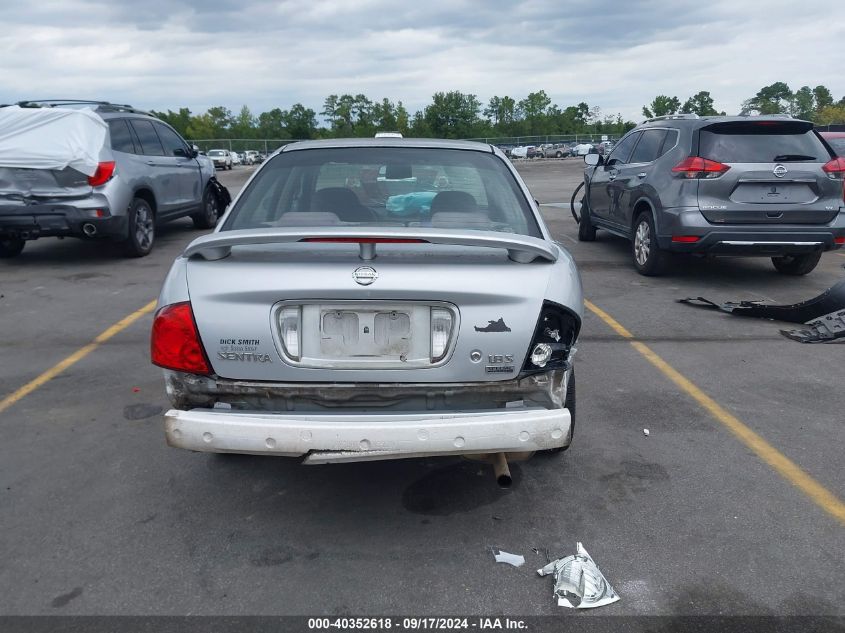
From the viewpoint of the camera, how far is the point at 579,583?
283cm

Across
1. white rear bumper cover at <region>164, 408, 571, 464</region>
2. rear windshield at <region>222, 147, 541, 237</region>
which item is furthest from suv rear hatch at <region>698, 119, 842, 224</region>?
white rear bumper cover at <region>164, 408, 571, 464</region>

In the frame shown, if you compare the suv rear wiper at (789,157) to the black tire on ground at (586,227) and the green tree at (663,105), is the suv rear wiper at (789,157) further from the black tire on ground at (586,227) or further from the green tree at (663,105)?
the green tree at (663,105)

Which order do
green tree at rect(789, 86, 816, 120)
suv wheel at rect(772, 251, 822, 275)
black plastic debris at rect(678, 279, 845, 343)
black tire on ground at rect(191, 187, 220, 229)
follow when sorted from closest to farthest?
black plastic debris at rect(678, 279, 845, 343), suv wheel at rect(772, 251, 822, 275), black tire on ground at rect(191, 187, 220, 229), green tree at rect(789, 86, 816, 120)

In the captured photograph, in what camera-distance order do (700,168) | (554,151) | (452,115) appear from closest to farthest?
1. (700,168)
2. (554,151)
3. (452,115)

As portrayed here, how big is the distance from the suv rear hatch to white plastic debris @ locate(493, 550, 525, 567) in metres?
5.53

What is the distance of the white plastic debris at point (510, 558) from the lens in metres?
3.00

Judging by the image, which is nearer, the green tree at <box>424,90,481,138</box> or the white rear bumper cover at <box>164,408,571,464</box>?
the white rear bumper cover at <box>164,408,571,464</box>

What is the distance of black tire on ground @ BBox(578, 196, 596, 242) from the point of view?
36.7ft

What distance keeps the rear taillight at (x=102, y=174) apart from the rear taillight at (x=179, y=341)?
6.79 metres

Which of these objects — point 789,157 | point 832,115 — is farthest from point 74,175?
point 832,115

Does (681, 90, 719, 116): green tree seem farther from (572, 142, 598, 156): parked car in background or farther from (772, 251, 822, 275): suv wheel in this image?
(772, 251, 822, 275): suv wheel

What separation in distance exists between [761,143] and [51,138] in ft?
26.7

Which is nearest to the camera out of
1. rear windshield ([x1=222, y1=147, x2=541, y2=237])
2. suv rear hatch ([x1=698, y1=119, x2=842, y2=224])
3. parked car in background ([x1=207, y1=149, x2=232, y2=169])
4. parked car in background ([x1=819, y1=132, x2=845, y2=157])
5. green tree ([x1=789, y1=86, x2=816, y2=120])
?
rear windshield ([x1=222, y1=147, x2=541, y2=237])

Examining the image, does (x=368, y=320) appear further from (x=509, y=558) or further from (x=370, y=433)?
(x=509, y=558)
